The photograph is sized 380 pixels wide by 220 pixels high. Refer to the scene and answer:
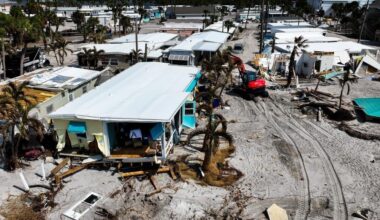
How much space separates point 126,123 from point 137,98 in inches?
72.1

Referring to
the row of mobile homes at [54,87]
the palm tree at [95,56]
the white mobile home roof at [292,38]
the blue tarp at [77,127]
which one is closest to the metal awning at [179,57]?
the palm tree at [95,56]

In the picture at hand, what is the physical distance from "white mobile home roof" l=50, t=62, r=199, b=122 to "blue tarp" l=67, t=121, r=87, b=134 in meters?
0.40

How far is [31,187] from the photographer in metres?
14.7

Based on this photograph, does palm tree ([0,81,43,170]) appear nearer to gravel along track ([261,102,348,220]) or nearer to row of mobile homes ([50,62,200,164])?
row of mobile homes ([50,62,200,164])

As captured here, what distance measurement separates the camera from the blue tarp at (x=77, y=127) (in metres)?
15.5

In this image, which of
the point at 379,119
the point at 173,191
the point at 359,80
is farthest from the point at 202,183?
the point at 359,80

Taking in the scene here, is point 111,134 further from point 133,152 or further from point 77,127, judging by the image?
point 77,127

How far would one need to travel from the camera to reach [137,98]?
17984 millimetres

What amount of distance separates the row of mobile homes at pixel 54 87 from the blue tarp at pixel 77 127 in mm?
4807

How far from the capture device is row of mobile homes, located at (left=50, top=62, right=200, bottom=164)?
50.2 feet

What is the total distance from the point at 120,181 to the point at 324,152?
37.6ft

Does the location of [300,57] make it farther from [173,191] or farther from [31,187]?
[31,187]

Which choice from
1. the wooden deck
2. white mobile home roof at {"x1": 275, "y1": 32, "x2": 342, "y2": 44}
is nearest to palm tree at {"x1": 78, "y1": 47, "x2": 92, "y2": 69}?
the wooden deck

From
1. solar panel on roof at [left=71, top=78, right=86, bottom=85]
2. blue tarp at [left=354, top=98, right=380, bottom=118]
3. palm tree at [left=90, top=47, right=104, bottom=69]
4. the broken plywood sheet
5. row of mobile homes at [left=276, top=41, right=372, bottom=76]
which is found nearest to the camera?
the broken plywood sheet
